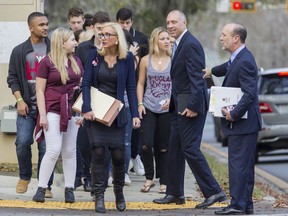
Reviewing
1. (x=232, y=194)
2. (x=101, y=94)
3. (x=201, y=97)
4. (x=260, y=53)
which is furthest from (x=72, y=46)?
(x=260, y=53)

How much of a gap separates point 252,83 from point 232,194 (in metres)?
1.13

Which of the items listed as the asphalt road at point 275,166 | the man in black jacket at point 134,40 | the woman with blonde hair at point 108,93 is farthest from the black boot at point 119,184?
the asphalt road at point 275,166

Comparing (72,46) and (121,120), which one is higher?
(72,46)

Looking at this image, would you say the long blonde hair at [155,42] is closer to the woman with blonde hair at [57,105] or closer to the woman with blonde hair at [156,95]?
the woman with blonde hair at [156,95]

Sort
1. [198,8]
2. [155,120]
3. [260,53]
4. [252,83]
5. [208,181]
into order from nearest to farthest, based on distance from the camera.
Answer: [252,83] → [208,181] → [155,120] → [198,8] → [260,53]

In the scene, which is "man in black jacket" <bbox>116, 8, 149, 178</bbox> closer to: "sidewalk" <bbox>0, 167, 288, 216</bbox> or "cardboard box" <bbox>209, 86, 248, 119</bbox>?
"sidewalk" <bbox>0, 167, 288, 216</bbox>

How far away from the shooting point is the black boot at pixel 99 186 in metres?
10.6

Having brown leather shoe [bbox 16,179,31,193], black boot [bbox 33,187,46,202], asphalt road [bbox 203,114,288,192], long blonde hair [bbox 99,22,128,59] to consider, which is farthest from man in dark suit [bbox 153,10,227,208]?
asphalt road [bbox 203,114,288,192]

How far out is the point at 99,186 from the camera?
10641 mm

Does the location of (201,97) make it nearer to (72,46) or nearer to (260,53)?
(72,46)

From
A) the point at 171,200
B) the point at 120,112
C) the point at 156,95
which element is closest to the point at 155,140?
the point at 156,95

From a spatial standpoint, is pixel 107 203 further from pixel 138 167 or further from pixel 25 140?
pixel 138 167

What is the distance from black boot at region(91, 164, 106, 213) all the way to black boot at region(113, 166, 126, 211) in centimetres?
15

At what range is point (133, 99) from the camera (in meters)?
10.8
